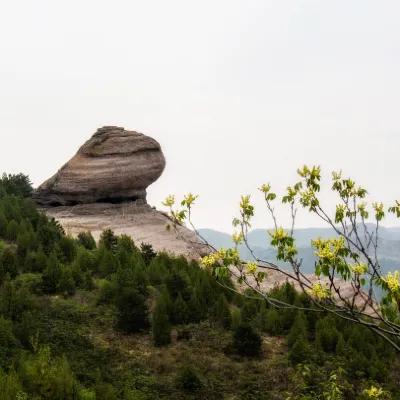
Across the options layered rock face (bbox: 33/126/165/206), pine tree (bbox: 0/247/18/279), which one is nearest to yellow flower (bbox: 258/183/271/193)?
pine tree (bbox: 0/247/18/279)

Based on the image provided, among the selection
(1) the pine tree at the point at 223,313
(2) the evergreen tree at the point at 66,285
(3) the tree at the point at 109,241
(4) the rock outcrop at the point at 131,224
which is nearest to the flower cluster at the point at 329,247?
(1) the pine tree at the point at 223,313

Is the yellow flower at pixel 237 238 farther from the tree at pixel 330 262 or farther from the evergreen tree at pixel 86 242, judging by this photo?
the evergreen tree at pixel 86 242

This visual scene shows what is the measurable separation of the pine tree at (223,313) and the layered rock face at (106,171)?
19.1m

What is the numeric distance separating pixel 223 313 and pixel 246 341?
192 centimetres

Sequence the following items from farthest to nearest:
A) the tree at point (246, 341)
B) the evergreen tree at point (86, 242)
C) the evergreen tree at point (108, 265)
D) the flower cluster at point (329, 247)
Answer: the evergreen tree at point (86, 242) < the evergreen tree at point (108, 265) < the tree at point (246, 341) < the flower cluster at point (329, 247)

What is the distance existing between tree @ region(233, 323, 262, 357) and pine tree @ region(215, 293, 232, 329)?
1505mm

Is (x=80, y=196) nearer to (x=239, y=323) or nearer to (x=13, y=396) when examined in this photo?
(x=239, y=323)

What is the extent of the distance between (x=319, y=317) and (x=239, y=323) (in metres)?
3.08

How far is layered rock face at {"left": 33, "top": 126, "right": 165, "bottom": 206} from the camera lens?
30359 millimetres

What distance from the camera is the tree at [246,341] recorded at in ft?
36.3

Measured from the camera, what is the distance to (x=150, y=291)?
571 inches

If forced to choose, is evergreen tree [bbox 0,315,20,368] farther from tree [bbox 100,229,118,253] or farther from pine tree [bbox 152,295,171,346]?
tree [bbox 100,229,118,253]

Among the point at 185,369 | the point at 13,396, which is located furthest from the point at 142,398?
the point at 13,396

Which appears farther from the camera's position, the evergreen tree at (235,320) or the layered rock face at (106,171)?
the layered rock face at (106,171)
